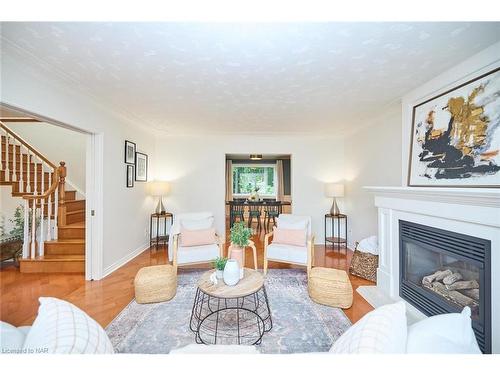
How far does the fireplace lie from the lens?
1.53 m

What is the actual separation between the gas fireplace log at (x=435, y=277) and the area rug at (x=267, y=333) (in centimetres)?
87

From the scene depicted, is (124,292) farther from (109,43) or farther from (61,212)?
(109,43)

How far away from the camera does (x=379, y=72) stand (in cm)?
212

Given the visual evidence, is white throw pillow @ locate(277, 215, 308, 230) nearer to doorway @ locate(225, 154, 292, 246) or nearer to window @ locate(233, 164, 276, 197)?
doorway @ locate(225, 154, 292, 246)

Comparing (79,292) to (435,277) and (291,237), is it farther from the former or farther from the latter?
(435,277)

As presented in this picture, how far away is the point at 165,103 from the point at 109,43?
1.30 m

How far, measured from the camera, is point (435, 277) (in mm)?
2041

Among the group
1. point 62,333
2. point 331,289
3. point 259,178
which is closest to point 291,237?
point 331,289

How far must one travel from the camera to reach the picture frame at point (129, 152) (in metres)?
3.62

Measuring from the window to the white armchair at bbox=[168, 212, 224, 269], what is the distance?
206 inches

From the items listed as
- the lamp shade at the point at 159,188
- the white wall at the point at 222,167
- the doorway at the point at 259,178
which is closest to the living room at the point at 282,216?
the lamp shade at the point at 159,188

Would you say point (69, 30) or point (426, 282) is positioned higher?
point (69, 30)
